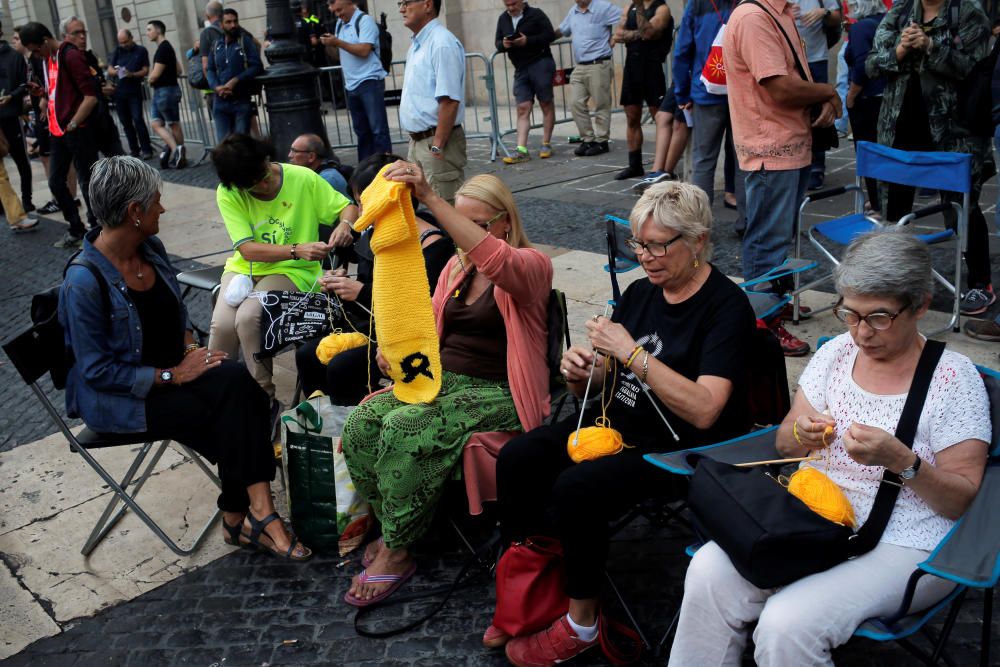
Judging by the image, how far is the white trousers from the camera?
222 centimetres

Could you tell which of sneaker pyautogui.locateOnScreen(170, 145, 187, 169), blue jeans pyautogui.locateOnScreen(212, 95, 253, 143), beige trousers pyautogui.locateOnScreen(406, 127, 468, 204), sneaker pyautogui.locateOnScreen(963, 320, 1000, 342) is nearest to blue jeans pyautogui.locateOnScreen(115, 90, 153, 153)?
sneaker pyautogui.locateOnScreen(170, 145, 187, 169)

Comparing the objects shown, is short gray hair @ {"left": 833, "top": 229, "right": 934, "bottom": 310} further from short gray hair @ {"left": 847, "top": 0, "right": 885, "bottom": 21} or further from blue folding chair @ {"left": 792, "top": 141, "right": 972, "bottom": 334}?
short gray hair @ {"left": 847, "top": 0, "right": 885, "bottom": 21}

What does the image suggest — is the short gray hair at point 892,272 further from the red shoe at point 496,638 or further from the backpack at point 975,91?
the backpack at point 975,91

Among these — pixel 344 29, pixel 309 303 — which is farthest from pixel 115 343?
pixel 344 29

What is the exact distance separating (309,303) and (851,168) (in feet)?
19.8

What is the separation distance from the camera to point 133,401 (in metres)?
3.54

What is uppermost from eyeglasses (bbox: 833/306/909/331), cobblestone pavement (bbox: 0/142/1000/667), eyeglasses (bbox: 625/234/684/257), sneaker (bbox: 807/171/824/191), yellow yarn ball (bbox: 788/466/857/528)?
eyeglasses (bbox: 625/234/684/257)

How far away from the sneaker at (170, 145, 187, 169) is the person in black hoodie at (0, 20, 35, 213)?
2.53 metres

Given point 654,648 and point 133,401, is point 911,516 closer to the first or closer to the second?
point 654,648

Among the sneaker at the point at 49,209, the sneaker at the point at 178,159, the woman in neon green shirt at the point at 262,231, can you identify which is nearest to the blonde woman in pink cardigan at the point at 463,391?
Result: the woman in neon green shirt at the point at 262,231

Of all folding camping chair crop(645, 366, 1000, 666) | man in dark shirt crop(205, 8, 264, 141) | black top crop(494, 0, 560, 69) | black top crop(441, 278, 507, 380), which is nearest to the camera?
folding camping chair crop(645, 366, 1000, 666)

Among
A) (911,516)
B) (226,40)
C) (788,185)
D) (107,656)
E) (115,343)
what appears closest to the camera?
(911,516)

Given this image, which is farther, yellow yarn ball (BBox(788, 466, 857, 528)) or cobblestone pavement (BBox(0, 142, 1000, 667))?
cobblestone pavement (BBox(0, 142, 1000, 667))

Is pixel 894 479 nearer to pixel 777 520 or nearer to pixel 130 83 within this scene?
pixel 777 520
